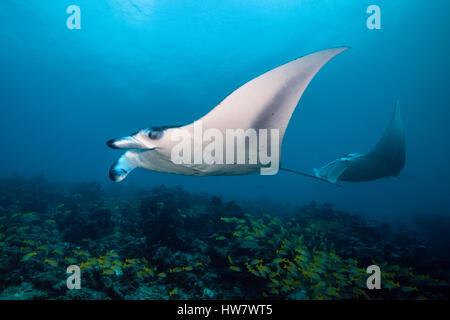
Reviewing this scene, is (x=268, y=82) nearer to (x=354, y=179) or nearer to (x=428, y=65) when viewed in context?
(x=354, y=179)

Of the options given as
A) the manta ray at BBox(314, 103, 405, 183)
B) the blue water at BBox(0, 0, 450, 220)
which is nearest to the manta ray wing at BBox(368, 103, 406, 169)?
the manta ray at BBox(314, 103, 405, 183)

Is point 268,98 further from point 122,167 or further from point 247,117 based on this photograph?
point 122,167

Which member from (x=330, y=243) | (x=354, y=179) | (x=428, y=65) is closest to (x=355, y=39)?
(x=428, y=65)

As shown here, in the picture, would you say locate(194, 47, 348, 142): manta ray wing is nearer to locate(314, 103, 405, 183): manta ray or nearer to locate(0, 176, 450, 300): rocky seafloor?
locate(0, 176, 450, 300): rocky seafloor

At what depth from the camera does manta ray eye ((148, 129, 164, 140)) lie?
1759 millimetres

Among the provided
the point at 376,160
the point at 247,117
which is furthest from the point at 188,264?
the point at 376,160

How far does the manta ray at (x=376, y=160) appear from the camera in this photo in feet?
14.3

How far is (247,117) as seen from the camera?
6.11 feet

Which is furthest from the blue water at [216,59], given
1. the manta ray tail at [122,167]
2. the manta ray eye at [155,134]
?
the manta ray eye at [155,134]

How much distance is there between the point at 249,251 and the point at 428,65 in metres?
37.4

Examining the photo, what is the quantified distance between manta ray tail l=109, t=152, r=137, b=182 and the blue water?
43.3 feet

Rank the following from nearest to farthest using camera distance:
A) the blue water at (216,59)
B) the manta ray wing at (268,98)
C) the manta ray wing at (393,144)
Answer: the manta ray wing at (268,98), the manta ray wing at (393,144), the blue water at (216,59)

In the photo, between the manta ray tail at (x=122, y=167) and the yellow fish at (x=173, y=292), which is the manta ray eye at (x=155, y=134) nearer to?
the manta ray tail at (x=122, y=167)
